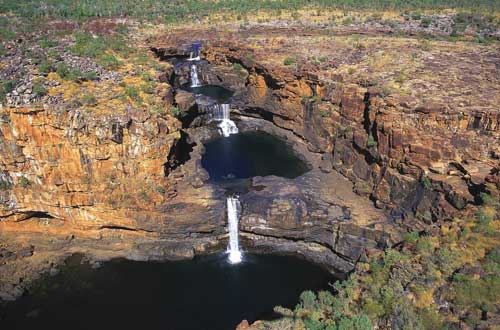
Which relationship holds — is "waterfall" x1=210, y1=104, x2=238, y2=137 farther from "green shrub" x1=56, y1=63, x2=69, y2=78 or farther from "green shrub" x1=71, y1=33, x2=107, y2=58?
"green shrub" x1=56, y1=63, x2=69, y2=78

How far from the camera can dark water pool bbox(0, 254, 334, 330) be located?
92.5 feet

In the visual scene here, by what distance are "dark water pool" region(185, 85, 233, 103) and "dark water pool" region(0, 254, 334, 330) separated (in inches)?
963

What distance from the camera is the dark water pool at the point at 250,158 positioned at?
40.5 meters

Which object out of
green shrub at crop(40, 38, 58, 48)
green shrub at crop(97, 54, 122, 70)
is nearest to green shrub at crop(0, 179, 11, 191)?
green shrub at crop(97, 54, 122, 70)

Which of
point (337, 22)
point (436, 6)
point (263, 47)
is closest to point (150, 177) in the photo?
point (263, 47)

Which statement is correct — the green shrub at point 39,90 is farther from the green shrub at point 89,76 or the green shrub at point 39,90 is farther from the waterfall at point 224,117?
the waterfall at point 224,117

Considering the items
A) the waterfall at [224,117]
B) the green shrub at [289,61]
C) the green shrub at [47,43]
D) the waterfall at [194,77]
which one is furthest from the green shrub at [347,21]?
the green shrub at [47,43]

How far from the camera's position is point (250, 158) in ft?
142

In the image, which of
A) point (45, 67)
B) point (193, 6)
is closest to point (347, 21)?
point (193, 6)

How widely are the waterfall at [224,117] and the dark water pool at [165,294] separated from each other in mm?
19097

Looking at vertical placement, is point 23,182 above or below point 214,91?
below

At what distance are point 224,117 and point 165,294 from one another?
25120 millimetres

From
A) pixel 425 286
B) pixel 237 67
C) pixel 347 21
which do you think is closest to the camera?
pixel 425 286

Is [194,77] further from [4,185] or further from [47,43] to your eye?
[4,185]
